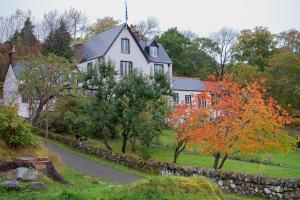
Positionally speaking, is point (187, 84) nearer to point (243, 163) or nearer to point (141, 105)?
point (243, 163)

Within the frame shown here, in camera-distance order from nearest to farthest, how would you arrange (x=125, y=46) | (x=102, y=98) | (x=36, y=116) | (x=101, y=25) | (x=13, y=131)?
(x=13, y=131)
(x=102, y=98)
(x=36, y=116)
(x=125, y=46)
(x=101, y=25)

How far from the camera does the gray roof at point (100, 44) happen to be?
40.5 meters

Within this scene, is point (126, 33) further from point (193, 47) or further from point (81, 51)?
point (193, 47)

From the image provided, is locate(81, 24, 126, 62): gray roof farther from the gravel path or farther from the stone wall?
the stone wall

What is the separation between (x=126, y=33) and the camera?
4122 centimetres

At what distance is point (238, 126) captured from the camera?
1861 cm

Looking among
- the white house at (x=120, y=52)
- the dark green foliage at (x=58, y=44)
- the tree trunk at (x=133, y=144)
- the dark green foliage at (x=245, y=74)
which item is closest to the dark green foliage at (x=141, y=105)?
the tree trunk at (x=133, y=144)

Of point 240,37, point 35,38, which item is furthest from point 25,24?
point 240,37

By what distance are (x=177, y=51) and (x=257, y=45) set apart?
12.0m

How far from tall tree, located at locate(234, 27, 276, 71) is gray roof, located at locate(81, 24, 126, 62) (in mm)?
20645

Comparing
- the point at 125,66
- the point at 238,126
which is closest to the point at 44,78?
the point at 125,66

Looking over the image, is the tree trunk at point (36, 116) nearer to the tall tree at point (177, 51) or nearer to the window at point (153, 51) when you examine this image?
the window at point (153, 51)

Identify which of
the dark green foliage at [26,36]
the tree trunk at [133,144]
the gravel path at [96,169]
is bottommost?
the gravel path at [96,169]

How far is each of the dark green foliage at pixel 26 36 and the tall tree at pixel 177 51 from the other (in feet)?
60.3
